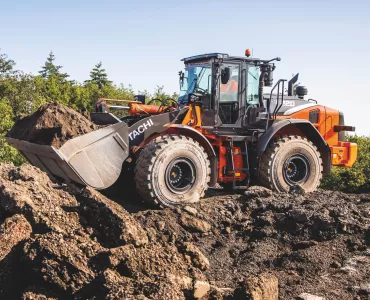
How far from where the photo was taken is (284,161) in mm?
10461

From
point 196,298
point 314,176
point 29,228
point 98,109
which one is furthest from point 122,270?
point 314,176

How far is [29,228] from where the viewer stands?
6.47 m

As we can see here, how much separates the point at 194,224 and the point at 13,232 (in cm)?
281

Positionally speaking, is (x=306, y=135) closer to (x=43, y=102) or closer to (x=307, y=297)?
(x=307, y=297)

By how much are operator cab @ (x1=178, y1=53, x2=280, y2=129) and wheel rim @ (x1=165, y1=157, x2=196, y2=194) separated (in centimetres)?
116

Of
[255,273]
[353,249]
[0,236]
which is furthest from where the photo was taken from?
[353,249]

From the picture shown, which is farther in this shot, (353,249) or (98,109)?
(98,109)

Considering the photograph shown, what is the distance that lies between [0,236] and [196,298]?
2.37 meters

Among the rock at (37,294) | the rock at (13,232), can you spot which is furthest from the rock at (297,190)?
the rock at (37,294)

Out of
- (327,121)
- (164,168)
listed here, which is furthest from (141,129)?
(327,121)

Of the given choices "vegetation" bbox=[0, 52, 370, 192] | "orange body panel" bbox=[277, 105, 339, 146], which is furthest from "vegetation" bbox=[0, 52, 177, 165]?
"orange body panel" bbox=[277, 105, 339, 146]

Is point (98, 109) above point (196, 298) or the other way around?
above

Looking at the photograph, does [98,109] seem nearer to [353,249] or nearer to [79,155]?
[79,155]

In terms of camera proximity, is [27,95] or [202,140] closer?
[202,140]
